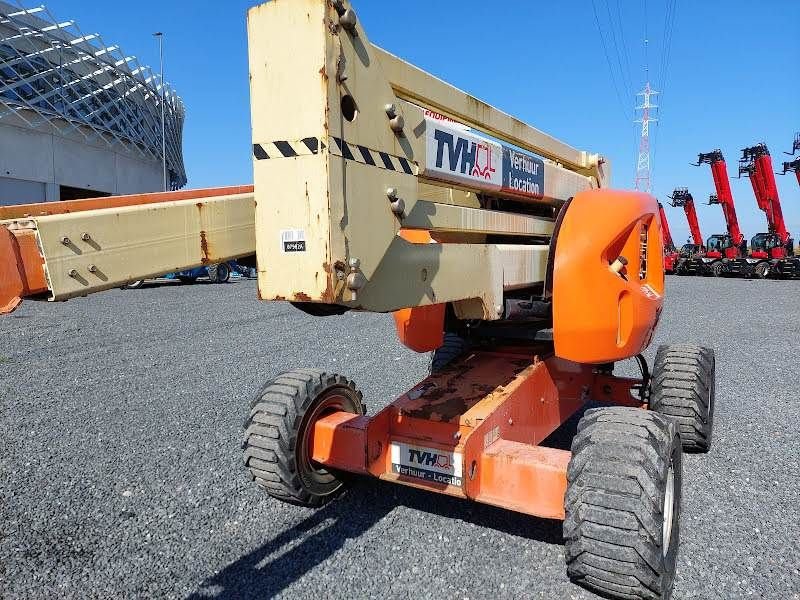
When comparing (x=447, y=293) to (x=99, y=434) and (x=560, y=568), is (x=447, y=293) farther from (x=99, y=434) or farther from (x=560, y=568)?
(x=99, y=434)

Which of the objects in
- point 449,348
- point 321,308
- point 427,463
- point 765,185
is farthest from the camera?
point 765,185

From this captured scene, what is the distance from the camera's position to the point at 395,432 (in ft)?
10.7

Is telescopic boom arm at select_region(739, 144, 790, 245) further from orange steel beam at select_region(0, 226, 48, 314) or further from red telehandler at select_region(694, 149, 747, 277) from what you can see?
orange steel beam at select_region(0, 226, 48, 314)

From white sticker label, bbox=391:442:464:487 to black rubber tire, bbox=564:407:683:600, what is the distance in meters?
0.57

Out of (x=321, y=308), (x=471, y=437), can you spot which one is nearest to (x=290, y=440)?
(x=471, y=437)

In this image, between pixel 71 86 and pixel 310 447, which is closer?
pixel 310 447

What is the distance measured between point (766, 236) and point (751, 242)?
0.83 meters

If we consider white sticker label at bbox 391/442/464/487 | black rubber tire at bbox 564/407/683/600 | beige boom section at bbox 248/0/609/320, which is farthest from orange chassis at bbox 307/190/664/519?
beige boom section at bbox 248/0/609/320

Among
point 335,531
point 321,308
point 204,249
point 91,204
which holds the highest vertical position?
point 91,204

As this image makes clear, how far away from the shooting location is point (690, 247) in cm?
3253

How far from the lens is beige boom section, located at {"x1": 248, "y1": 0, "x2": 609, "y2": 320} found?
194 cm

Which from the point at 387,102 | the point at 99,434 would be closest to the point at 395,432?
the point at 387,102

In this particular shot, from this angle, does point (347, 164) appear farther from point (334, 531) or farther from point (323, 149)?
point (334, 531)

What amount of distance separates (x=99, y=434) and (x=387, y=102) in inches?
160
